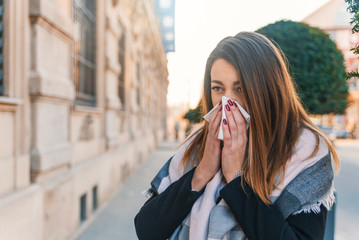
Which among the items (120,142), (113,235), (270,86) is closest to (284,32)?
(270,86)

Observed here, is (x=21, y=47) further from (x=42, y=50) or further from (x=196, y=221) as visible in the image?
(x=196, y=221)

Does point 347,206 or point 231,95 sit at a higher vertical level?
point 231,95

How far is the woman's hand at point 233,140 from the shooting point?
1399 mm

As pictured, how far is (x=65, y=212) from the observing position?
4.55 metres

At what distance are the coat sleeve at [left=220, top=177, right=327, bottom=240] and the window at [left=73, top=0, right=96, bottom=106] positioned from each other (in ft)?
15.5

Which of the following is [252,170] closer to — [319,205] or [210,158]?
[210,158]

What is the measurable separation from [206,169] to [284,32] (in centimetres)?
277

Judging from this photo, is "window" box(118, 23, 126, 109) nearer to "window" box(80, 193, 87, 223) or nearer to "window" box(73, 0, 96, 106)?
"window" box(73, 0, 96, 106)

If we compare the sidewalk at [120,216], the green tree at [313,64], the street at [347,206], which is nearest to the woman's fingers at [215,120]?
the sidewalk at [120,216]

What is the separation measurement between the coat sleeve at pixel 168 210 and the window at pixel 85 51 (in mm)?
4435

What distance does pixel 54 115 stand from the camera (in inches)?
170

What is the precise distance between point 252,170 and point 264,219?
191mm

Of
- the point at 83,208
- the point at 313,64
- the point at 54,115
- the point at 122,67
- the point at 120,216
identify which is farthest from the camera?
the point at 122,67

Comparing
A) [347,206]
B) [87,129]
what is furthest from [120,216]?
[347,206]
